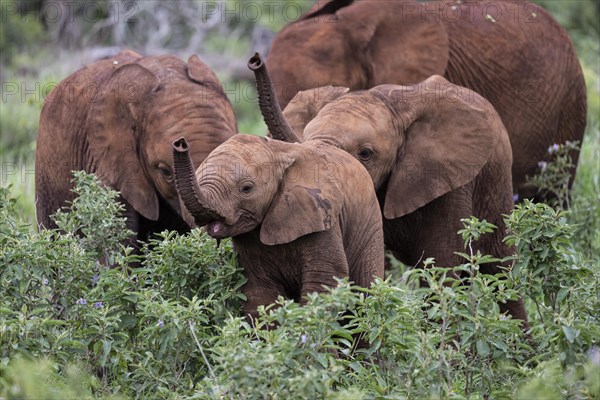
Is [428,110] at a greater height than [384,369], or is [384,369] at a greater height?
[428,110]

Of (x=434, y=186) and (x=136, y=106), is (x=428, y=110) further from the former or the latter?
(x=136, y=106)

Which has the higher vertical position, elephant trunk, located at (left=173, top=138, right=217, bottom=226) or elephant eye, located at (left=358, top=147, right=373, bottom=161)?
elephant trunk, located at (left=173, top=138, right=217, bottom=226)

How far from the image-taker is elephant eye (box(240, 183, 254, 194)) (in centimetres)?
565

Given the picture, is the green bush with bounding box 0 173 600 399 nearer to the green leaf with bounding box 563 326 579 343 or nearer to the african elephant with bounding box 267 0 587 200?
the green leaf with bounding box 563 326 579 343

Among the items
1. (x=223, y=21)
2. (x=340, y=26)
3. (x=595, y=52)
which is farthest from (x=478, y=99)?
(x=223, y=21)

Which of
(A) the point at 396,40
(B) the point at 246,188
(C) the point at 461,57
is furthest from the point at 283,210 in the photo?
(C) the point at 461,57

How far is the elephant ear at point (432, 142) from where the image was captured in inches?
267

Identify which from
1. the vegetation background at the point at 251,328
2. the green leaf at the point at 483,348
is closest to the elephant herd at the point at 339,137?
the vegetation background at the point at 251,328

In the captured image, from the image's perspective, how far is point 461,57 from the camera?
29.3 ft

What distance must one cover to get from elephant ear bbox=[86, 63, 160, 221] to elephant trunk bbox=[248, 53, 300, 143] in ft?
4.02

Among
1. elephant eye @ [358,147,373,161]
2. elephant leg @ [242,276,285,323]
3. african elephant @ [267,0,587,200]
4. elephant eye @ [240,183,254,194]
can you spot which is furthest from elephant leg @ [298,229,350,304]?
african elephant @ [267,0,587,200]

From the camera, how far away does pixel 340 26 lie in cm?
857

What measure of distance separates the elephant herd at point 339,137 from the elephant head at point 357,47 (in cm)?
1

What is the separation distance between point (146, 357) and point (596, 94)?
319 inches
